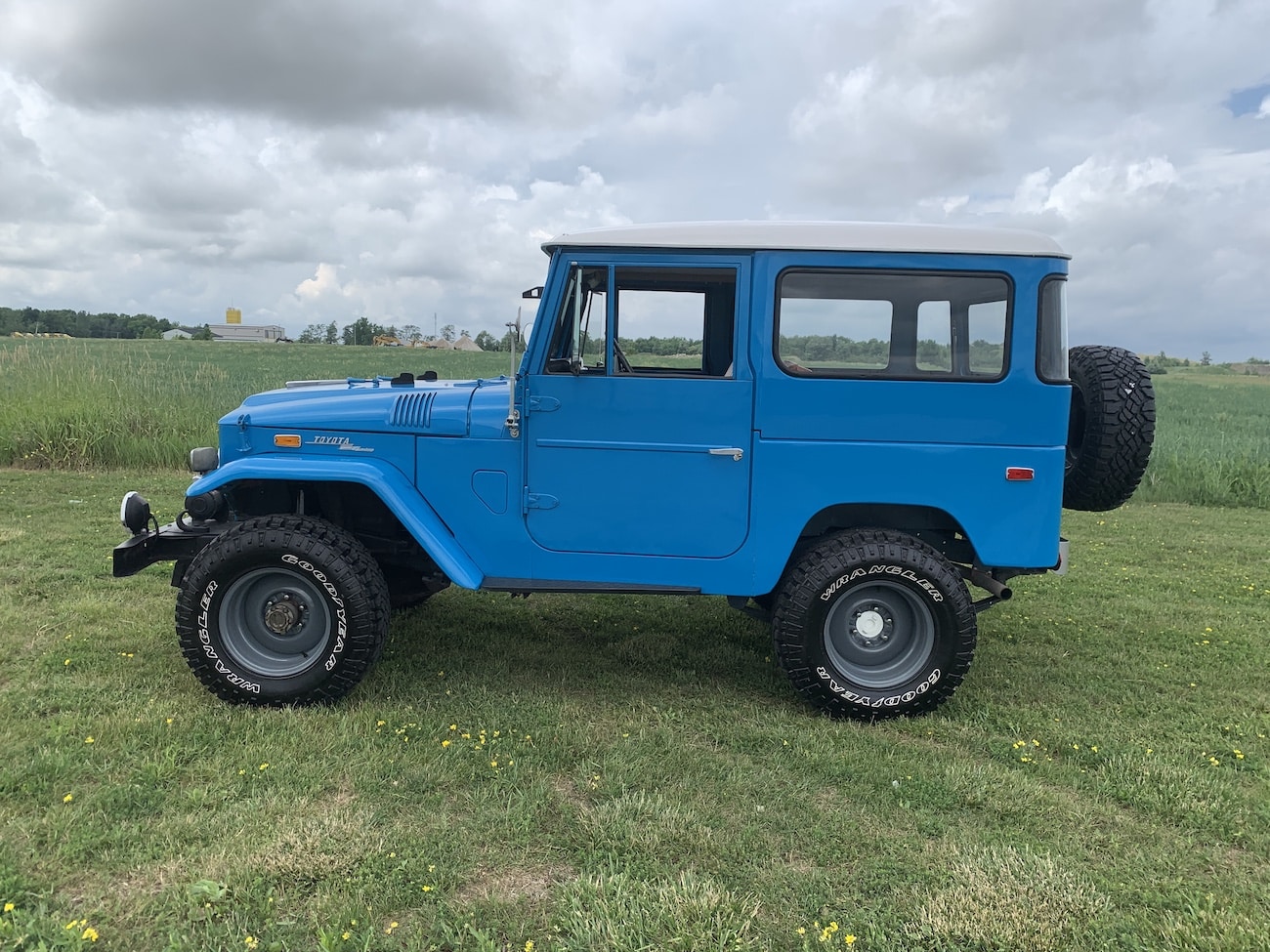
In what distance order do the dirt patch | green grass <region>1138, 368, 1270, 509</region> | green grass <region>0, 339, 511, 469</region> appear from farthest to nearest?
green grass <region>1138, 368, 1270, 509</region> < green grass <region>0, 339, 511, 469</region> < the dirt patch

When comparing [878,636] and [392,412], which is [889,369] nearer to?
[878,636]

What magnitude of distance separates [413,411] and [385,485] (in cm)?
44

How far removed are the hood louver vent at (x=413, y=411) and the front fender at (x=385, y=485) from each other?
0.78ft

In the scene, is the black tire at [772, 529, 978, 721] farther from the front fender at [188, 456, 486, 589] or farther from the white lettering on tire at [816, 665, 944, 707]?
the front fender at [188, 456, 486, 589]

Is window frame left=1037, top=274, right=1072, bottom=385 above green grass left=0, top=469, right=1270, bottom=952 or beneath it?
above

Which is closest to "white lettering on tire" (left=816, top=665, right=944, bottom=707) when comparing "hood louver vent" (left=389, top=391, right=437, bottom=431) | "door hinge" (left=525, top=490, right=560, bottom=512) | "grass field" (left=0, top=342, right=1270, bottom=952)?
"grass field" (left=0, top=342, right=1270, bottom=952)

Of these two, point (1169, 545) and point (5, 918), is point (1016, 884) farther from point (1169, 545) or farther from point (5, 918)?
point (1169, 545)

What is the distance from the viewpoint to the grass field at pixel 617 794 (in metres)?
2.60

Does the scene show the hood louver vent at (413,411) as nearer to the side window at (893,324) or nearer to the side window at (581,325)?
the side window at (581,325)

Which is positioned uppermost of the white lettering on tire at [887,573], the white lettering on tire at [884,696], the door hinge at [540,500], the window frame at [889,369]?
the window frame at [889,369]

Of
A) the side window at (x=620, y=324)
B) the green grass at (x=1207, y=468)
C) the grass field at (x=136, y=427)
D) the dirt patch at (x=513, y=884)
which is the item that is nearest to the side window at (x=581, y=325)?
the side window at (x=620, y=324)

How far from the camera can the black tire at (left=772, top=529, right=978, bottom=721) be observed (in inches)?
158

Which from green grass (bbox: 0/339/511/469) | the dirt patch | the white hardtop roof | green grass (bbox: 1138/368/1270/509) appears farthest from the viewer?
green grass (bbox: 1138/368/1270/509)

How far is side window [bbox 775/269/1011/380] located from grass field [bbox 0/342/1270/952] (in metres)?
1.78
